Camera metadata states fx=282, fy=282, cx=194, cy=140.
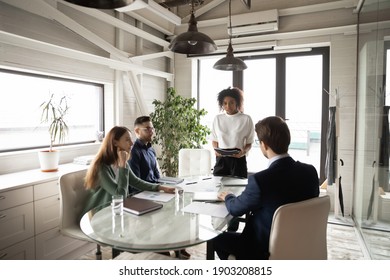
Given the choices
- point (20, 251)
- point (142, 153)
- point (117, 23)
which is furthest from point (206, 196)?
point (117, 23)

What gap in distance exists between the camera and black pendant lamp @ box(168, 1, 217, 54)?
75.0 inches

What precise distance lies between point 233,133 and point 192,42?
1251 mm

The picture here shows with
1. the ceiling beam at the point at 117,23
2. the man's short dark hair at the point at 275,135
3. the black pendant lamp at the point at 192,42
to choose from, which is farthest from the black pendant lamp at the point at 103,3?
the ceiling beam at the point at 117,23

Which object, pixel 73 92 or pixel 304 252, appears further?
pixel 73 92

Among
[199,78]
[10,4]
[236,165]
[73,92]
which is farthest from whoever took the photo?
[199,78]

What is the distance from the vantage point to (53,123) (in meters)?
2.91

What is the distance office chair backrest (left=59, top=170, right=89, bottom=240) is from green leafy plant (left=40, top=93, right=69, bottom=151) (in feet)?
2.94

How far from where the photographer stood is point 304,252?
1479mm

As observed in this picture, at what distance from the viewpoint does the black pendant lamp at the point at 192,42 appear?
6.25ft

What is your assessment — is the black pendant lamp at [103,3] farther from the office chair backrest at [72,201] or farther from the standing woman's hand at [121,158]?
the office chair backrest at [72,201]

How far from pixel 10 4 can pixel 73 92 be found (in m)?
1.16

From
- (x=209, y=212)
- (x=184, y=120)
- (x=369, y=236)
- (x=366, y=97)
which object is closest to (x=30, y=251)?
(x=209, y=212)

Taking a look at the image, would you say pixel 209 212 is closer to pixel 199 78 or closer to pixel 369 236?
pixel 369 236

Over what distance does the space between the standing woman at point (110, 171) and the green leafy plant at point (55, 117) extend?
112cm
